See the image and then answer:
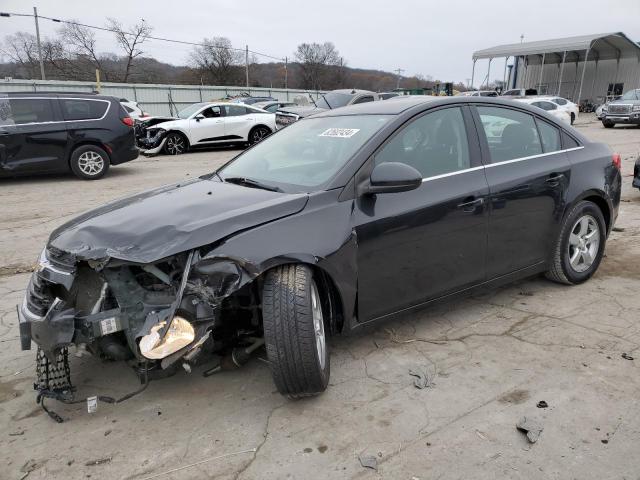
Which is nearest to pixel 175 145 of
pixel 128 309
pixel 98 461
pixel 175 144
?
pixel 175 144

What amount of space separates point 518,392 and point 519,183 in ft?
5.07

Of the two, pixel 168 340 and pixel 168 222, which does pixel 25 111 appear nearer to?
pixel 168 222

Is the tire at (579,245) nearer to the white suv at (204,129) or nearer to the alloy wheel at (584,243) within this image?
the alloy wheel at (584,243)

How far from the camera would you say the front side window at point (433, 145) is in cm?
319

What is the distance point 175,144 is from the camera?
14.9 m

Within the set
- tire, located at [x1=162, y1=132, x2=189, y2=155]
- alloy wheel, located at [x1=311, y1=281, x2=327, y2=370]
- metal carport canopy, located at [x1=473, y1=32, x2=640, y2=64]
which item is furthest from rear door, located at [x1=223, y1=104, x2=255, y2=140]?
metal carport canopy, located at [x1=473, y1=32, x2=640, y2=64]

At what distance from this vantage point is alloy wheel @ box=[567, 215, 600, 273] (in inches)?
163

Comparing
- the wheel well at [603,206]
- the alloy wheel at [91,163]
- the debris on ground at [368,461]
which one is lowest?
the debris on ground at [368,461]

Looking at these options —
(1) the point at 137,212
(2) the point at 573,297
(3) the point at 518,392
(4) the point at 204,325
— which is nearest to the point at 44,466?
(4) the point at 204,325

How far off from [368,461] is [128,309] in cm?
134

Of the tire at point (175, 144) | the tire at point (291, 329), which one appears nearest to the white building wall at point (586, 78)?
the tire at point (175, 144)

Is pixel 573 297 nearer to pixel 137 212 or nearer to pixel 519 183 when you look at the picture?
pixel 519 183

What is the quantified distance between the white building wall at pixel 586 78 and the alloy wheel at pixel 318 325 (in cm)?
4816

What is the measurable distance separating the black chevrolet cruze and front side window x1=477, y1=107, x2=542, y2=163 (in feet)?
0.04
